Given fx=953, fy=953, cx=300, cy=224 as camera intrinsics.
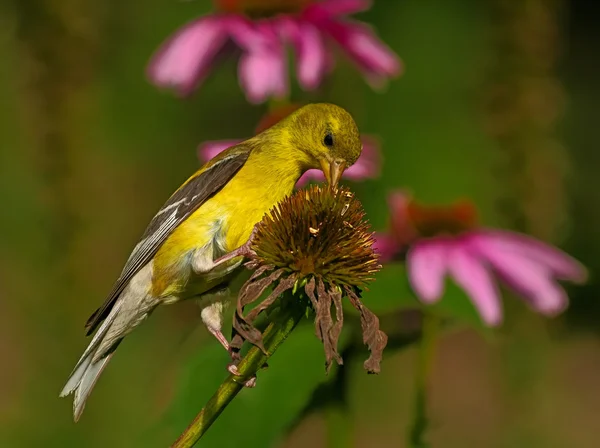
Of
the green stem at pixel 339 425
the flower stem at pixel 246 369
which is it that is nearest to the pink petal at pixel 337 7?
the green stem at pixel 339 425

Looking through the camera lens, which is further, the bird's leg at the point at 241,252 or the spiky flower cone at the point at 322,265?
the bird's leg at the point at 241,252

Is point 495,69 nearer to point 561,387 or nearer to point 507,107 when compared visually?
point 507,107

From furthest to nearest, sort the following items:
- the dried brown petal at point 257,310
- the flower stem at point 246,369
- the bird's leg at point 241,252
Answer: the bird's leg at point 241,252
the dried brown petal at point 257,310
the flower stem at point 246,369

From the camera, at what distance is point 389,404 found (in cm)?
395

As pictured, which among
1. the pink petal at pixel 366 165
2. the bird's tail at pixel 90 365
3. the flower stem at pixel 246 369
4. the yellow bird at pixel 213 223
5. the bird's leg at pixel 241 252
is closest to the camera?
the flower stem at pixel 246 369

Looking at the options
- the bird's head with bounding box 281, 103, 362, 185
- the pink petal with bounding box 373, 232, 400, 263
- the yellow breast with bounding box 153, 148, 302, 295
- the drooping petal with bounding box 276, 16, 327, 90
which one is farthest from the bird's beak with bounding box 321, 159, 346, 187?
the pink petal with bounding box 373, 232, 400, 263

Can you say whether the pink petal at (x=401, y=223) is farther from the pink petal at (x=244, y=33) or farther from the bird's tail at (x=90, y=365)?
the bird's tail at (x=90, y=365)

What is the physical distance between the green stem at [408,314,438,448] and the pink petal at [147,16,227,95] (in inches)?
30.4

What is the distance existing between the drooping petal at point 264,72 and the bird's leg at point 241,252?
363 mm

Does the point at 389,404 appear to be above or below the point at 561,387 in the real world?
above

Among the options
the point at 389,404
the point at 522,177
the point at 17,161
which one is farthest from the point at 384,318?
the point at 17,161

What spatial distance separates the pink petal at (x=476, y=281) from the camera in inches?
76.5

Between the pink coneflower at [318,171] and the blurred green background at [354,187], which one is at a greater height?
the pink coneflower at [318,171]

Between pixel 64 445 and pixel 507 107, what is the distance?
61.7 inches
